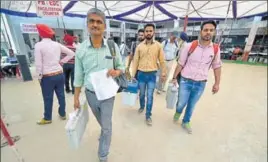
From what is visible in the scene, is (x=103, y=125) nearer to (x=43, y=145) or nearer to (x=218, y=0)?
(x=43, y=145)

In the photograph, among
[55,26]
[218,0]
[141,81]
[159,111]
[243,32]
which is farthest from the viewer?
[243,32]

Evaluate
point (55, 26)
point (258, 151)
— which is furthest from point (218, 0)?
point (55, 26)

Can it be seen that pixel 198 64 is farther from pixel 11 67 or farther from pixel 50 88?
pixel 11 67

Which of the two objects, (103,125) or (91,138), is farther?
(91,138)

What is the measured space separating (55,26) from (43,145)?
9978 millimetres

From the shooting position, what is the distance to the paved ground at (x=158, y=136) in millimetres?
1779

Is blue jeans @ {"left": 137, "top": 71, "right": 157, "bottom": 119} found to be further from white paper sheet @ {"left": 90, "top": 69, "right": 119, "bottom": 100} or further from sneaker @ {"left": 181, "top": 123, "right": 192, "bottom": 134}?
white paper sheet @ {"left": 90, "top": 69, "right": 119, "bottom": 100}

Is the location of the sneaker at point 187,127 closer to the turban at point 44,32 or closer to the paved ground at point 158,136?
the paved ground at point 158,136

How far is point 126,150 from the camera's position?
185 centimetres

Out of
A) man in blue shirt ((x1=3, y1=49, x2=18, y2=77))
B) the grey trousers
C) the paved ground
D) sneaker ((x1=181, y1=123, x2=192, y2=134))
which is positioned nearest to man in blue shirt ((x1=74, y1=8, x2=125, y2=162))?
the grey trousers

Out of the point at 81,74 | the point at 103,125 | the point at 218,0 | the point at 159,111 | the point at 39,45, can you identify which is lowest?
the point at 159,111

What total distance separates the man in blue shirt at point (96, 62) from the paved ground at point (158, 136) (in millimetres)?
579

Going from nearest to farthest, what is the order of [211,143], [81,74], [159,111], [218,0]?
[81,74] → [211,143] → [159,111] → [218,0]

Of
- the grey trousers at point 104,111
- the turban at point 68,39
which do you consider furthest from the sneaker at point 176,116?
the turban at point 68,39
